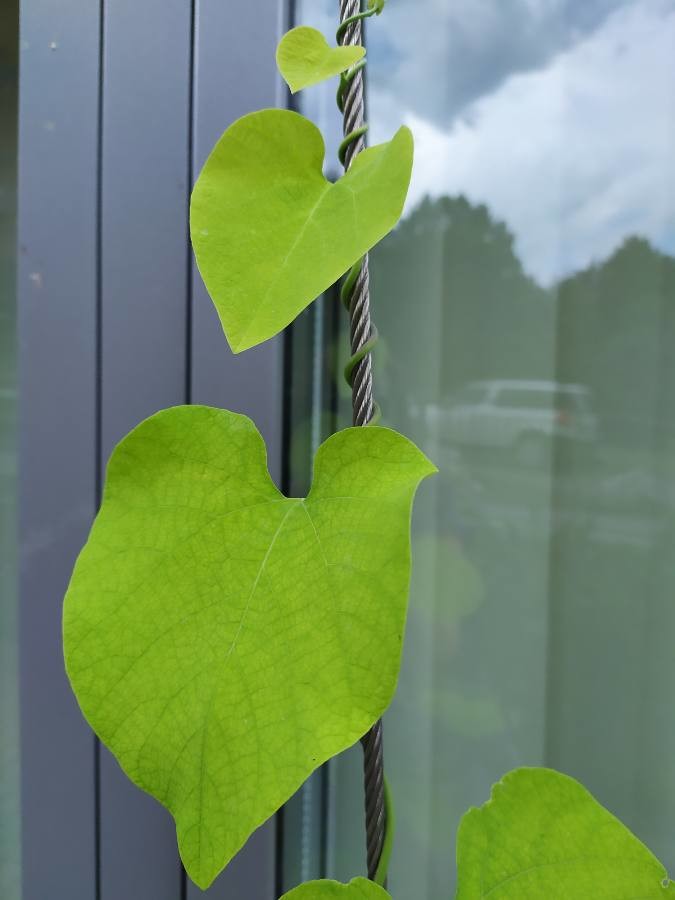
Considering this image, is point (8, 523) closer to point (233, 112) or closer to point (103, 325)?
point (103, 325)

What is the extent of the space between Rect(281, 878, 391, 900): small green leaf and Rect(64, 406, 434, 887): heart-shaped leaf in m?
0.06

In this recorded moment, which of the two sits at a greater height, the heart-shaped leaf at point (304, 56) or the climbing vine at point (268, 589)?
the heart-shaped leaf at point (304, 56)

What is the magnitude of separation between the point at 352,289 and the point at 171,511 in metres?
0.11

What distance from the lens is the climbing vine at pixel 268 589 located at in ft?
0.63

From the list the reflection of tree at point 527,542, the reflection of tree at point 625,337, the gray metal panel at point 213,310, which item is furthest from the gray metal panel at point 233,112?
the reflection of tree at point 625,337

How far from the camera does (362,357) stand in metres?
0.24

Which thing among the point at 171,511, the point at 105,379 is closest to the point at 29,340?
the point at 105,379

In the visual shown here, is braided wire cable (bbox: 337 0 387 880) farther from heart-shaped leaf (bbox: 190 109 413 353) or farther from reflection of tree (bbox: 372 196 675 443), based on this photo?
reflection of tree (bbox: 372 196 675 443)

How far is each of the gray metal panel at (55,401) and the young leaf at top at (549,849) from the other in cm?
28

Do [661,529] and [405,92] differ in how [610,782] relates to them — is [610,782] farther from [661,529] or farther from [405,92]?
[405,92]

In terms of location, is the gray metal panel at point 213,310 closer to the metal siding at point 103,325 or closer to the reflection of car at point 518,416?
the metal siding at point 103,325

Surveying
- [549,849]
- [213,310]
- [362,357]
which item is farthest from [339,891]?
[213,310]

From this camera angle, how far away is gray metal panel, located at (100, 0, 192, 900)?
39 centimetres

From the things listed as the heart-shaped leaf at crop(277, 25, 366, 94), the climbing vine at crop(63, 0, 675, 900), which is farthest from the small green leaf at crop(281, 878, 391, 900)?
the heart-shaped leaf at crop(277, 25, 366, 94)
